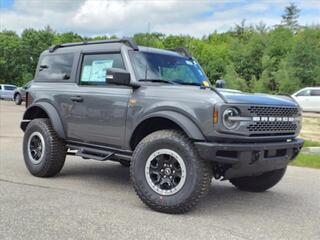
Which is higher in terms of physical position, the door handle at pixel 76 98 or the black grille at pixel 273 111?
the black grille at pixel 273 111

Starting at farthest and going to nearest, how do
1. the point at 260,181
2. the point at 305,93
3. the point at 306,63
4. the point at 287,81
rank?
the point at 306,63 < the point at 287,81 < the point at 305,93 < the point at 260,181

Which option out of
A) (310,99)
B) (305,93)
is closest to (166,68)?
(310,99)

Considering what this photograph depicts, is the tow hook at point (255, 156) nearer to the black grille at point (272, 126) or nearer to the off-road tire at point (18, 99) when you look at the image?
the black grille at point (272, 126)

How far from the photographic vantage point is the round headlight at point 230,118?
5227 mm

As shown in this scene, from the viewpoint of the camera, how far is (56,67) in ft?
25.2

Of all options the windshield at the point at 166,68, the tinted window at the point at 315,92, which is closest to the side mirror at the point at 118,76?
the windshield at the point at 166,68

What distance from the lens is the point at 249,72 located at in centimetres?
5844

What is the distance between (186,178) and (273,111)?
1265 mm

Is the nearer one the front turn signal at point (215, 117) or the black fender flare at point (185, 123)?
the front turn signal at point (215, 117)

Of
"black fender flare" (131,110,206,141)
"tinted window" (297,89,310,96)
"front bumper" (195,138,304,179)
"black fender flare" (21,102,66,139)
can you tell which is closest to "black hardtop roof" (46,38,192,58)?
"black fender flare" (21,102,66,139)

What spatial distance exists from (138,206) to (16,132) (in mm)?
10862

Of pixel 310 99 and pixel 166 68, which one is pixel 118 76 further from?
pixel 310 99

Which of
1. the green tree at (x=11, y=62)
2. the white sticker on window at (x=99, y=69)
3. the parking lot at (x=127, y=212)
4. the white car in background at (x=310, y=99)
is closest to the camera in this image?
the parking lot at (x=127, y=212)

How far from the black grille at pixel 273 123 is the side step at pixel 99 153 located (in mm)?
1731
